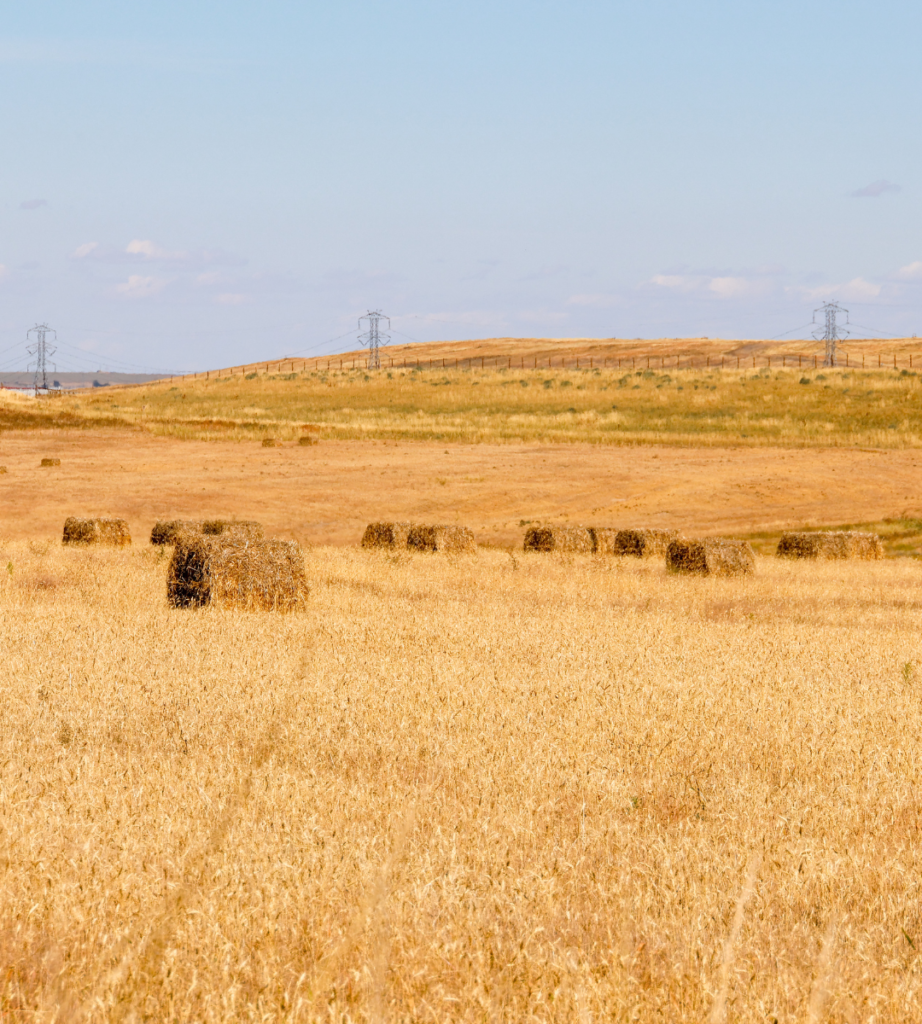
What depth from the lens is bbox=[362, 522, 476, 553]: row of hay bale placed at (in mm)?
22094

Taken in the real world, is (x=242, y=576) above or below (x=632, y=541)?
above

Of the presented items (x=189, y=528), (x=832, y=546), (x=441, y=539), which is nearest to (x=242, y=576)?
(x=189, y=528)

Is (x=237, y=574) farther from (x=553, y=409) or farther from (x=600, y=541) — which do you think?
(x=553, y=409)

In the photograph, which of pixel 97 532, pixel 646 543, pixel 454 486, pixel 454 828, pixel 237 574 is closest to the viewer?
pixel 454 828

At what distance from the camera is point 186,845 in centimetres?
498

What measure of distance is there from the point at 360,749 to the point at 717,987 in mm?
3160

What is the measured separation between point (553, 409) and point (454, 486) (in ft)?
119

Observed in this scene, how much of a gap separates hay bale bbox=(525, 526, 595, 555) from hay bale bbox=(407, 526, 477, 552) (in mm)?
1357

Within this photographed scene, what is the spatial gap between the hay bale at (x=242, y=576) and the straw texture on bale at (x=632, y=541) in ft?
34.1

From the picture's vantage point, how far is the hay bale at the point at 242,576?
13.0 metres

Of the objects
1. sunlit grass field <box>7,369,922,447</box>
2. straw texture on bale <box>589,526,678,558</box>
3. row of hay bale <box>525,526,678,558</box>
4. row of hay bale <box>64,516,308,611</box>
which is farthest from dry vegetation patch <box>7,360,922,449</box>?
row of hay bale <box>64,516,308,611</box>

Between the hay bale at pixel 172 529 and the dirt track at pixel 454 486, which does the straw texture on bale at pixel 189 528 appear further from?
the dirt track at pixel 454 486

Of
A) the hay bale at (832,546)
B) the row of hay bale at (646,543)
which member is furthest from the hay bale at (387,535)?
the hay bale at (832,546)

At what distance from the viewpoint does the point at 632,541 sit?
22.8 m
